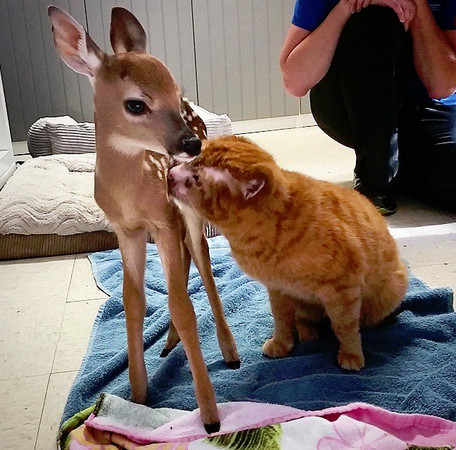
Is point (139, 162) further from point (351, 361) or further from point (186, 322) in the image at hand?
point (351, 361)

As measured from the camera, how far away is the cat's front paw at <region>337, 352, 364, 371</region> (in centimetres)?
100

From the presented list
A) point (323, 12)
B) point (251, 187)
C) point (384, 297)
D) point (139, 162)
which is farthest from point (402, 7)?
point (139, 162)

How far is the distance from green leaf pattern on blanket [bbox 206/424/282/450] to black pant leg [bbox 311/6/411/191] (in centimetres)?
122

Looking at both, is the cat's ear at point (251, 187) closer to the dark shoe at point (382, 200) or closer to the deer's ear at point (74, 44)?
the deer's ear at point (74, 44)

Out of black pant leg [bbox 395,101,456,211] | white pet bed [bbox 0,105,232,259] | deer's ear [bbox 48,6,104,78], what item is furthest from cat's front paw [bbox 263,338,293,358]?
black pant leg [bbox 395,101,456,211]

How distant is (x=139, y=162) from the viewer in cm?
80

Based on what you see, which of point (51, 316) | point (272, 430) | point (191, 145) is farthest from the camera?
point (51, 316)

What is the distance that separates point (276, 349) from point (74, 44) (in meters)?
0.61

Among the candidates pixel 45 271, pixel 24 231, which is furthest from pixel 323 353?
pixel 24 231

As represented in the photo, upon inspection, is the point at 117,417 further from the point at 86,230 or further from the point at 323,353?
the point at 86,230

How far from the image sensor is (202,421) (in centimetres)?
85

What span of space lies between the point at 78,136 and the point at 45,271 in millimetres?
991

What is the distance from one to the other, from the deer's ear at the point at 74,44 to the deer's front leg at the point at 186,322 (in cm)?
24

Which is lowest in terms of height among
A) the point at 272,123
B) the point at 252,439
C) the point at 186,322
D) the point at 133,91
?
the point at 272,123
